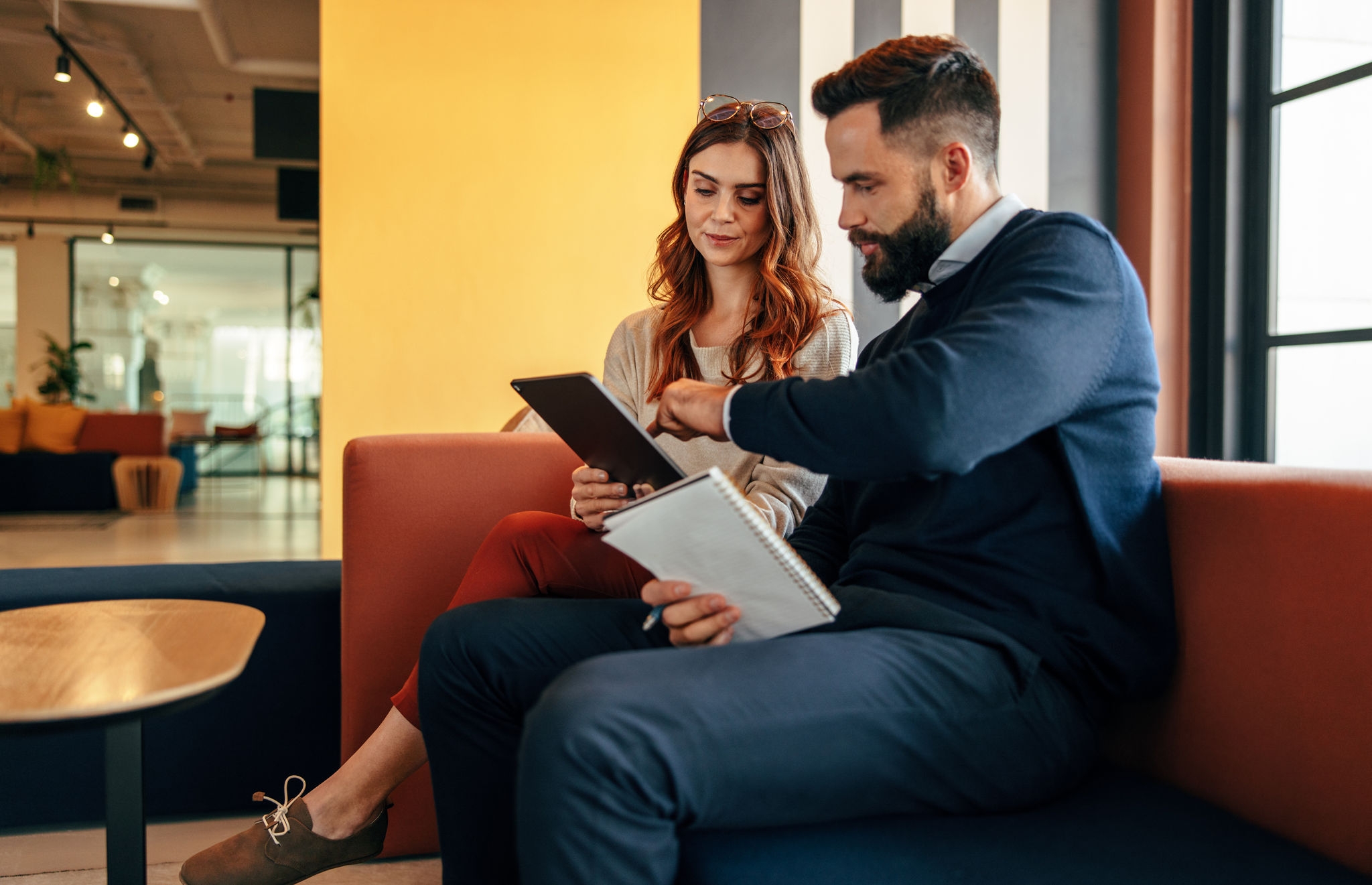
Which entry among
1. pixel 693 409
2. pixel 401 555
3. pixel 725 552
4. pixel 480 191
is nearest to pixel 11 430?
pixel 480 191

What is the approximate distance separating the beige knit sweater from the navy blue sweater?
14.3 inches

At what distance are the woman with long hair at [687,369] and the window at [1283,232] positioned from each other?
230cm

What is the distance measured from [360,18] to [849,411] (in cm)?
321

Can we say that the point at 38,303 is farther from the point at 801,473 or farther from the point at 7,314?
the point at 801,473

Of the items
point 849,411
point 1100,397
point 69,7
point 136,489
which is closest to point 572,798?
point 849,411

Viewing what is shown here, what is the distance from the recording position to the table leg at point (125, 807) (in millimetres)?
1086

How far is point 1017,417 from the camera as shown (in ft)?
3.16

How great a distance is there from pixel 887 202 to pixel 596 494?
1.95ft

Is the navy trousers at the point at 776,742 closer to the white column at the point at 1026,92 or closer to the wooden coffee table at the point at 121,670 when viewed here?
the wooden coffee table at the point at 121,670

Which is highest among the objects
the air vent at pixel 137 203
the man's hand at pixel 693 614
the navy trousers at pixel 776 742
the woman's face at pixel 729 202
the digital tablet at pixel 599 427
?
the air vent at pixel 137 203

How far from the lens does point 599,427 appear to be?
3.99ft

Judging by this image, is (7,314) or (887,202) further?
(7,314)

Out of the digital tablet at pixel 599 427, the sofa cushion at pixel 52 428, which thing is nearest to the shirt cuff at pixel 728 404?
the digital tablet at pixel 599 427

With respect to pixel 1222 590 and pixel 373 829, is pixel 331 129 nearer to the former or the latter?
pixel 373 829
